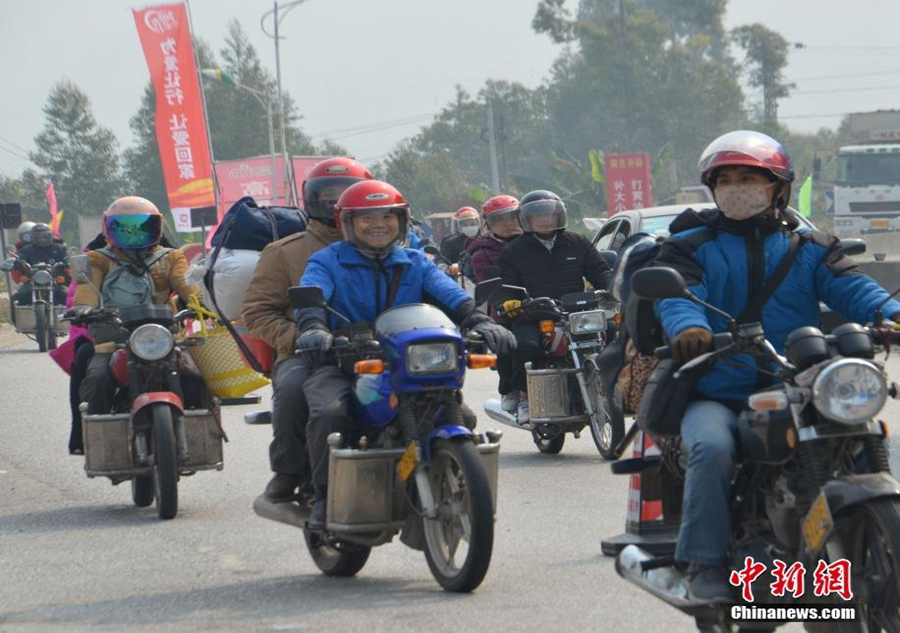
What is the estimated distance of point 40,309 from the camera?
2586cm

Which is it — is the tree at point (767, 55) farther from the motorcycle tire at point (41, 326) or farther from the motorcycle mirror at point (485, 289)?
the motorcycle mirror at point (485, 289)

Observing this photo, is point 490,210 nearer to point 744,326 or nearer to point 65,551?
point 65,551

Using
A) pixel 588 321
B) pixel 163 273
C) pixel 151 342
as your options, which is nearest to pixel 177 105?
pixel 588 321

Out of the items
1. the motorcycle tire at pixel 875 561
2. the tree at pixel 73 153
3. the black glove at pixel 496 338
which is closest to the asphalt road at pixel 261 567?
the black glove at pixel 496 338

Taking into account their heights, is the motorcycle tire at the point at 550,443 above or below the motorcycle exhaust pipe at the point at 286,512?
below

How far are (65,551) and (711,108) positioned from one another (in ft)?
288

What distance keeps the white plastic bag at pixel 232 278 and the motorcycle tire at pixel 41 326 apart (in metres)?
18.0

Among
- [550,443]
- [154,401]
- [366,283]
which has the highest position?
[366,283]

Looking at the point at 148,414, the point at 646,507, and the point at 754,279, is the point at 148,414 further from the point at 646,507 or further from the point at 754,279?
the point at 754,279

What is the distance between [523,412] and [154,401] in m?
3.30

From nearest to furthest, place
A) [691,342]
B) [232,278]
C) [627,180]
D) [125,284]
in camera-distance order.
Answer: [691,342]
[232,278]
[125,284]
[627,180]

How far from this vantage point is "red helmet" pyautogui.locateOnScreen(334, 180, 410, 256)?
7.34 metres

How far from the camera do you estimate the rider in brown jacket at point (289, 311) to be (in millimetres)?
7406

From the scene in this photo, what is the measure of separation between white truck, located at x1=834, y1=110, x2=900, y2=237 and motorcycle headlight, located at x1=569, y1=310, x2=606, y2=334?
31403 mm
